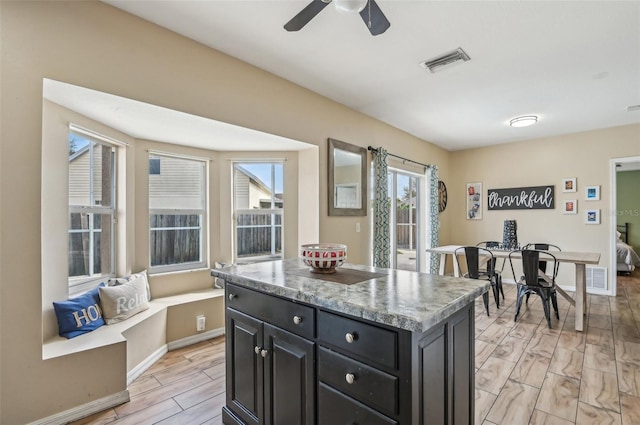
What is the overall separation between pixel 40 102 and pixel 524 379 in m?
3.84

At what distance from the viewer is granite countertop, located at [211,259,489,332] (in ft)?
3.59

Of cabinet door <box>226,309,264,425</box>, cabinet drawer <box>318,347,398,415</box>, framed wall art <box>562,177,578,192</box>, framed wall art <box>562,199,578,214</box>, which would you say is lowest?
cabinet door <box>226,309,264,425</box>

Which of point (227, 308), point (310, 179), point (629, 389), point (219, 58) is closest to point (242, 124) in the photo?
point (219, 58)

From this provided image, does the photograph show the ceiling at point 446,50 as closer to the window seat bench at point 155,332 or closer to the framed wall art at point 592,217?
the framed wall art at point 592,217

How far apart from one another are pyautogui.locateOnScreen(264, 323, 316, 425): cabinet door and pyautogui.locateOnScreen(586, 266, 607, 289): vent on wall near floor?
5498 millimetres

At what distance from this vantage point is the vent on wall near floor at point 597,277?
4703 mm

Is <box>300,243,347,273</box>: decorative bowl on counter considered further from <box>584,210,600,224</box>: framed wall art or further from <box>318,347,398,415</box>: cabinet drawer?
<box>584,210,600,224</box>: framed wall art

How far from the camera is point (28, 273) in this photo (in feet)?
5.61

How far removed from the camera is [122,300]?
8.12 feet

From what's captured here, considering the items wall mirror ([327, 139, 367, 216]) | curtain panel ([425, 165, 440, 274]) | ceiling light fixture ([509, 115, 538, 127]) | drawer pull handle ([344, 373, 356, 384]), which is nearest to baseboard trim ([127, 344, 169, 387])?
drawer pull handle ([344, 373, 356, 384])

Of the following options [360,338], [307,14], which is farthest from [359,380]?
[307,14]

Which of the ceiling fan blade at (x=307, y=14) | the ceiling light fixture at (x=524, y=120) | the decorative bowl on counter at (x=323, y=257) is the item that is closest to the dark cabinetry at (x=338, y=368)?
the decorative bowl on counter at (x=323, y=257)

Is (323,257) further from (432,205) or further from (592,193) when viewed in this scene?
(592,193)

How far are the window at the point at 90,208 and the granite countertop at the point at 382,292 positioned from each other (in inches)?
62.1
